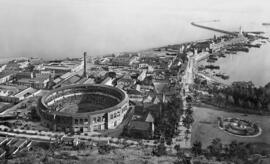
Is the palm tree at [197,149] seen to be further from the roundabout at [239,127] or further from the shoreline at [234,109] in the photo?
the shoreline at [234,109]

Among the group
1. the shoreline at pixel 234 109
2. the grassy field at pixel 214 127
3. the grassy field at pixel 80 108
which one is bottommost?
the grassy field at pixel 214 127

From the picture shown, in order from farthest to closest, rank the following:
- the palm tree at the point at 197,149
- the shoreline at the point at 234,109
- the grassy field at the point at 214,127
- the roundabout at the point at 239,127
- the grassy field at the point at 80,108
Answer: the shoreline at the point at 234,109
the grassy field at the point at 80,108
the roundabout at the point at 239,127
the grassy field at the point at 214,127
the palm tree at the point at 197,149

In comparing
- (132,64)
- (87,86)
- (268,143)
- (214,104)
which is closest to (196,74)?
(132,64)

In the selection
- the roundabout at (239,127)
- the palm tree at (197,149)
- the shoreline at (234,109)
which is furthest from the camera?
the shoreline at (234,109)

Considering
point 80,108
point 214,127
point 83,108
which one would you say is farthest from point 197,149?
point 80,108

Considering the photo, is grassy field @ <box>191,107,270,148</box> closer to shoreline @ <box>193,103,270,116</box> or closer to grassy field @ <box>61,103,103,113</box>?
shoreline @ <box>193,103,270,116</box>

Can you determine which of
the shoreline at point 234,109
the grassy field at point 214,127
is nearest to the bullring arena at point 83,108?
the grassy field at point 214,127

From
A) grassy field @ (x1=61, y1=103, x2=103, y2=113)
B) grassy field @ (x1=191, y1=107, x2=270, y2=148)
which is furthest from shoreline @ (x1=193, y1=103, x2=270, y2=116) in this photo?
grassy field @ (x1=61, y1=103, x2=103, y2=113)

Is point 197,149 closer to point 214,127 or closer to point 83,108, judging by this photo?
point 214,127
